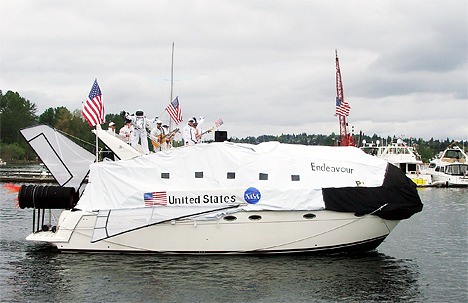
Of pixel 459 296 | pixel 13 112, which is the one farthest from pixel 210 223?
pixel 13 112

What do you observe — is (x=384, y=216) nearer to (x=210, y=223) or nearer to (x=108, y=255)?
(x=210, y=223)

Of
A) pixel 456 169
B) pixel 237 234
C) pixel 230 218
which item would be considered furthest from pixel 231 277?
pixel 456 169

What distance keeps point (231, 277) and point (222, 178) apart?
3.82 meters

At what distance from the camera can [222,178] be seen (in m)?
20.5

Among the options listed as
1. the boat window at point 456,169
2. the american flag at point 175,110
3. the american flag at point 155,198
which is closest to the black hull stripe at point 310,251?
the american flag at point 155,198

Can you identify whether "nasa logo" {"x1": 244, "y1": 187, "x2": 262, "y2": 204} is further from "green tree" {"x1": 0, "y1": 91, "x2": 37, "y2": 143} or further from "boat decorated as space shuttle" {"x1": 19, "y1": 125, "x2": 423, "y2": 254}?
"green tree" {"x1": 0, "y1": 91, "x2": 37, "y2": 143}

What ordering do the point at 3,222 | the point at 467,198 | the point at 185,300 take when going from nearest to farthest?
the point at 185,300, the point at 3,222, the point at 467,198

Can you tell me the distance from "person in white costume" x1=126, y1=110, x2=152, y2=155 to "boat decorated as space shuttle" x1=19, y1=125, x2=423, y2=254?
2.36 meters

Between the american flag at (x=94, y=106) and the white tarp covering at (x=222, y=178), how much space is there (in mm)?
1613

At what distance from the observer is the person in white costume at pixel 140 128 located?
2319 centimetres

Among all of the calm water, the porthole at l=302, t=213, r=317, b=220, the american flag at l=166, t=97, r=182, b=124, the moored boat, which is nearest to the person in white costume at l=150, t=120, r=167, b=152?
the american flag at l=166, t=97, r=182, b=124

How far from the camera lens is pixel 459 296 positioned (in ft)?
55.3

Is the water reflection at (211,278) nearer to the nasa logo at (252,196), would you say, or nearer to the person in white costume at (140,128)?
the nasa logo at (252,196)

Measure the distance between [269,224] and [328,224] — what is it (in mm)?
2062
